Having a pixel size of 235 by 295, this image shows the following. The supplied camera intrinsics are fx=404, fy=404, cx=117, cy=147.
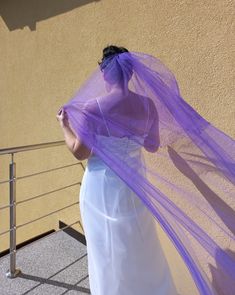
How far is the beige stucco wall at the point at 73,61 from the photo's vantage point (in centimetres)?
246

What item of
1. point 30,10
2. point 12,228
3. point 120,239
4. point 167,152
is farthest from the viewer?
point 30,10

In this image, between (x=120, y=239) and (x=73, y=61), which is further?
(x=73, y=61)

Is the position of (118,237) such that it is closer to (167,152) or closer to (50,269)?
(167,152)

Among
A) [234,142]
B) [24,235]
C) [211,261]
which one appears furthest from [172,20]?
[24,235]

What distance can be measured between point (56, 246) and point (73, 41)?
1.85 m

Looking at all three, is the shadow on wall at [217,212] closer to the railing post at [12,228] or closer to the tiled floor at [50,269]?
the tiled floor at [50,269]

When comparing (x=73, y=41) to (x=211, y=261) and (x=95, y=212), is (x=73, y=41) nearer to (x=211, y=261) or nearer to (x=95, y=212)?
(x=95, y=212)

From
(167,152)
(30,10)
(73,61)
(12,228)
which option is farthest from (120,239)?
(30,10)

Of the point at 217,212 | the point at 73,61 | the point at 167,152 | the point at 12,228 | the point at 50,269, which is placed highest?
the point at 73,61

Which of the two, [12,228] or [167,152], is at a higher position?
[167,152]

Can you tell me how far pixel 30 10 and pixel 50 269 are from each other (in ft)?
8.51

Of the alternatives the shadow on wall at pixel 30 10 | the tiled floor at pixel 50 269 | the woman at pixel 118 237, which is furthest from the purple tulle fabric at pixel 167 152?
the shadow on wall at pixel 30 10

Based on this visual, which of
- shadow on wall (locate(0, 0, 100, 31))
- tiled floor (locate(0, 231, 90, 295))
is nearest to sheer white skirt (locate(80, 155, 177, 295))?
tiled floor (locate(0, 231, 90, 295))

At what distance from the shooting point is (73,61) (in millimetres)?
3648
